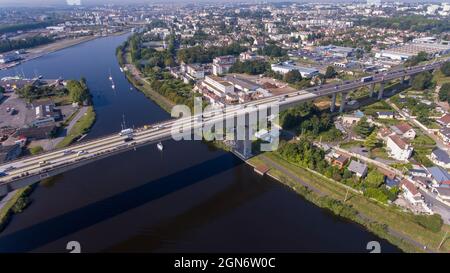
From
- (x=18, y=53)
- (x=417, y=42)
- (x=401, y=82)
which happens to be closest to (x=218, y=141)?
(x=401, y=82)

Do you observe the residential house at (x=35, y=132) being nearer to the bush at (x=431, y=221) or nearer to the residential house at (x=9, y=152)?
the residential house at (x=9, y=152)

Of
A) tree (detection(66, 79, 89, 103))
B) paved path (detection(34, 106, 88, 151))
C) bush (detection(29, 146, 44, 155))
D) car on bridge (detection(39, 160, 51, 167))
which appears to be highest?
car on bridge (detection(39, 160, 51, 167))

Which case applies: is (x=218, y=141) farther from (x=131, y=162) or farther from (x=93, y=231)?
(x=93, y=231)

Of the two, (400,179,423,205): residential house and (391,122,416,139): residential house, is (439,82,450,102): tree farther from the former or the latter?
(400,179,423,205): residential house

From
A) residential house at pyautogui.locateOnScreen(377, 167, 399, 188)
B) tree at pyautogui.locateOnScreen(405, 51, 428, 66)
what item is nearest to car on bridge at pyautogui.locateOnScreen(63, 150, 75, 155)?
residential house at pyautogui.locateOnScreen(377, 167, 399, 188)

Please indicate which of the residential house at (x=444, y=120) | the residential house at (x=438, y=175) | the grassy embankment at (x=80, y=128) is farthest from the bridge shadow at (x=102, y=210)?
the residential house at (x=444, y=120)

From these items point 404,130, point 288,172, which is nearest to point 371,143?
point 404,130
